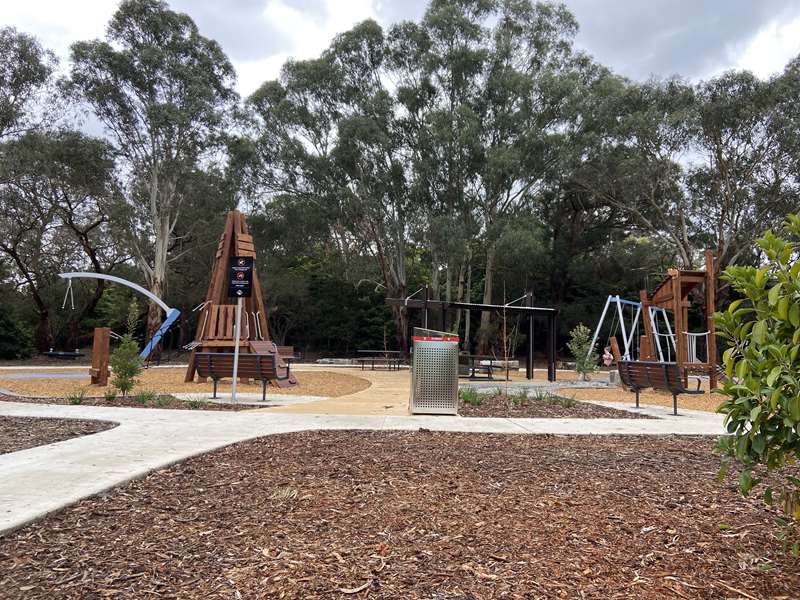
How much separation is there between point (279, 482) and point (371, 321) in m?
33.7

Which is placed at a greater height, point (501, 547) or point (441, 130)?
point (441, 130)

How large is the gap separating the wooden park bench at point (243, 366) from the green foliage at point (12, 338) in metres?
23.5

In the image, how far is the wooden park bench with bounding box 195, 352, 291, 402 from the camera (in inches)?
415

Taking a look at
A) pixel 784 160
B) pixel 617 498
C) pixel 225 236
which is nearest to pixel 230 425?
pixel 617 498

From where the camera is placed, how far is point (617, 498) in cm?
379

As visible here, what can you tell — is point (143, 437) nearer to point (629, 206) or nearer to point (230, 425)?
point (230, 425)

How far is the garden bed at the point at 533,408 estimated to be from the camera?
8891mm

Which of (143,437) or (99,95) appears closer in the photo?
(143,437)

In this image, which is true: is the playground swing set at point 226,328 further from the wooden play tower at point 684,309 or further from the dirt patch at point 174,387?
the wooden play tower at point 684,309

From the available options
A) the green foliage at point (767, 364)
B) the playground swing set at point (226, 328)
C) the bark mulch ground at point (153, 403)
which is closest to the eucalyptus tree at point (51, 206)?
the playground swing set at point (226, 328)

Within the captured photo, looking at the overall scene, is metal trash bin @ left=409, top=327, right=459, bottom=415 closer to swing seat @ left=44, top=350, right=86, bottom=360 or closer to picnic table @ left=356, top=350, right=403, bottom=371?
picnic table @ left=356, top=350, right=403, bottom=371

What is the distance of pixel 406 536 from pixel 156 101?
109 feet

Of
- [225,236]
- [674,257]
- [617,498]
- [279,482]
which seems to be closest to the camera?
[617,498]

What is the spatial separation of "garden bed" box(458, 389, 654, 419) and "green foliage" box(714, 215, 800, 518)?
6.30m
